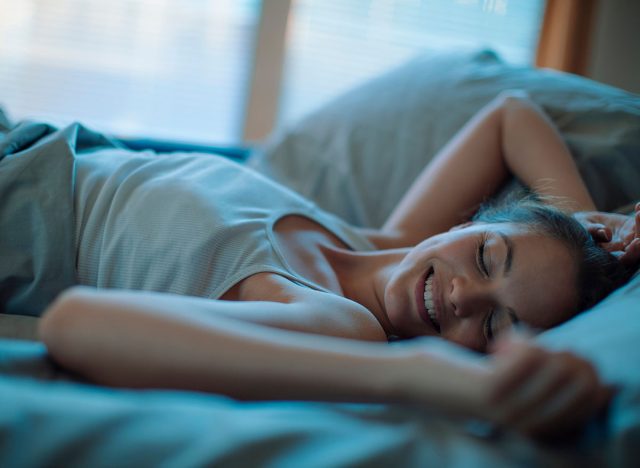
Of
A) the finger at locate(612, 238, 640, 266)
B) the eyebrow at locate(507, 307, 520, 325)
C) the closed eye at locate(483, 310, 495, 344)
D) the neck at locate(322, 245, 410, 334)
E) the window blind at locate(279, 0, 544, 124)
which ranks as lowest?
the neck at locate(322, 245, 410, 334)

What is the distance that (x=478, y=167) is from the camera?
1.42m

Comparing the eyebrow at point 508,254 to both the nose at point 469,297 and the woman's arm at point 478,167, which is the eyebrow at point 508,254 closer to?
the nose at point 469,297

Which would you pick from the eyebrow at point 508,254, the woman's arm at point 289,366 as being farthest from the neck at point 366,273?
the woman's arm at point 289,366

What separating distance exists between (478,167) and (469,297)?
21.6 inches

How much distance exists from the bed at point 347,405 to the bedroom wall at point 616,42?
1.21 meters

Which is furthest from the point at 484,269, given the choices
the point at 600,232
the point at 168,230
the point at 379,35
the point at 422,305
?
the point at 379,35

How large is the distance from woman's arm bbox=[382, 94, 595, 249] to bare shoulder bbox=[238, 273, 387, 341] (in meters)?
0.49

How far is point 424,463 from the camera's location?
1.55 feet

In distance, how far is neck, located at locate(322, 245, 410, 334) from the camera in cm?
116

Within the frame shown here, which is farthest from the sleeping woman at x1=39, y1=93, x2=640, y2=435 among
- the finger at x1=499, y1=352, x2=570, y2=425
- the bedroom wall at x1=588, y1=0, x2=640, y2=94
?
the bedroom wall at x1=588, y1=0, x2=640, y2=94

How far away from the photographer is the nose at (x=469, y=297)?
0.96m

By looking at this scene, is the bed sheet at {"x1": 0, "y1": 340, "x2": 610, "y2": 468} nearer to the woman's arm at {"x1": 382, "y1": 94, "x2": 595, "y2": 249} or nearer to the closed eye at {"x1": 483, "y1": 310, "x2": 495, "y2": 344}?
the closed eye at {"x1": 483, "y1": 310, "x2": 495, "y2": 344}

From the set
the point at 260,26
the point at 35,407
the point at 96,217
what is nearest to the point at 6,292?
the point at 96,217

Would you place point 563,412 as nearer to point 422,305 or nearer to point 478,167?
point 422,305
